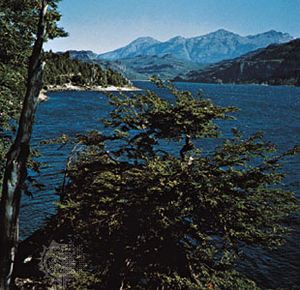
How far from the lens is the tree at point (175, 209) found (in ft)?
42.6

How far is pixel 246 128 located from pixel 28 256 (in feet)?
189

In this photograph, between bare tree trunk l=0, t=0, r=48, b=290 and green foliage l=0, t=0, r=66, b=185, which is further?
green foliage l=0, t=0, r=66, b=185

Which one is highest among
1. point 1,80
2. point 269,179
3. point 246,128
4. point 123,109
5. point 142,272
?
point 1,80

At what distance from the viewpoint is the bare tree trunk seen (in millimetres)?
8203

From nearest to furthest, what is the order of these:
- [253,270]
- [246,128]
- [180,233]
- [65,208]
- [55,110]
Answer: [180,233], [65,208], [253,270], [246,128], [55,110]

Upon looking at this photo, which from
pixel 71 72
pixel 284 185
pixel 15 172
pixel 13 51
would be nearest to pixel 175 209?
pixel 15 172

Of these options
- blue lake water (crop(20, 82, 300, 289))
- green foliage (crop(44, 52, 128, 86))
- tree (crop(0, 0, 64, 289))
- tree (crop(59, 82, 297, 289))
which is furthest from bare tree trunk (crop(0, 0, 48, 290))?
green foliage (crop(44, 52, 128, 86))

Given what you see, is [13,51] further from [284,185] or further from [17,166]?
[284,185]

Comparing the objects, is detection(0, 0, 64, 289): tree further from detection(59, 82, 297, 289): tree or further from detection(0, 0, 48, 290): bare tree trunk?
detection(59, 82, 297, 289): tree

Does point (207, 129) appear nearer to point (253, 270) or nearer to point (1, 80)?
point (1, 80)

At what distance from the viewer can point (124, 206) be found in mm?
13766

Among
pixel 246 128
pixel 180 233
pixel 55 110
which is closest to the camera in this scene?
pixel 180 233

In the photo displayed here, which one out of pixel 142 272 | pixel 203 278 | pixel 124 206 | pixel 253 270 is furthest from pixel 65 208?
pixel 253 270

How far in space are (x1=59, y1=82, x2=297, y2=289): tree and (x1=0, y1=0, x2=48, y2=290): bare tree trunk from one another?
5.34 metres
